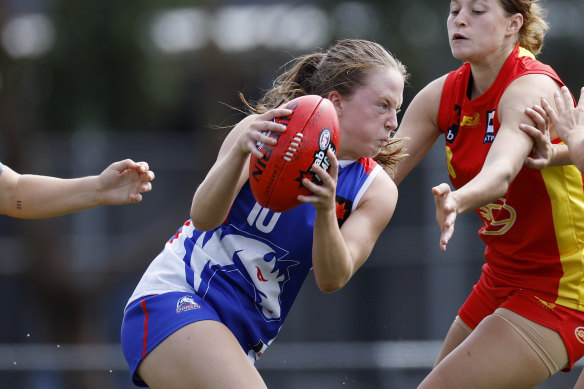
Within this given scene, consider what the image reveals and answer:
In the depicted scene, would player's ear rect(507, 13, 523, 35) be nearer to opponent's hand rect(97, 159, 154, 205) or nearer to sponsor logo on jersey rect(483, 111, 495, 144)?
sponsor logo on jersey rect(483, 111, 495, 144)

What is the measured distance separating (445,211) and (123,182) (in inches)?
55.9

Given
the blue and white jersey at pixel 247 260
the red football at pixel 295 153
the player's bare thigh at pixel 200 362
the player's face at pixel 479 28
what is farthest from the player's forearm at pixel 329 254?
the player's face at pixel 479 28

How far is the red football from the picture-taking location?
3018mm

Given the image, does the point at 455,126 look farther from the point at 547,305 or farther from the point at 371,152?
the point at 547,305

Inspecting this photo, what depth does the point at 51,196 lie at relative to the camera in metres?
3.75

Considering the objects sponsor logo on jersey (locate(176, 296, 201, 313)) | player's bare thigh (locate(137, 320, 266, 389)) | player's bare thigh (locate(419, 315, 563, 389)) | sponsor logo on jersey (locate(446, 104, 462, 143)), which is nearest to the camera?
player's bare thigh (locate(137, 320, 266, 389))

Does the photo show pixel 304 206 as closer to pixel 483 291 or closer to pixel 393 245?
pixel 483 291

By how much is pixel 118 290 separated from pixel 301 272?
8.65 m

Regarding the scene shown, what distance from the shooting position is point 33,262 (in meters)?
11.1

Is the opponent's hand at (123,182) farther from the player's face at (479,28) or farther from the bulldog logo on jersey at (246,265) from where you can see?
the player's face at (479,28)

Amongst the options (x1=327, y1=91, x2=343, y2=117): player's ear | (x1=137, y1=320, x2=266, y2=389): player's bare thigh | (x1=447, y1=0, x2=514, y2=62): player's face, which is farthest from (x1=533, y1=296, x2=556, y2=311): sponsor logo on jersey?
(x1=137, y1=320, x2=266, y2=389): player's bare thigh

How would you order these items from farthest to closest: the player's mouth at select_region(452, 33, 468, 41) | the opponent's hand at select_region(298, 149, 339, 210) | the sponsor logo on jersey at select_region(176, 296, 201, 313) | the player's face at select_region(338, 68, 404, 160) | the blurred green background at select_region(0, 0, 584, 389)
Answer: the blurred green background at select_region(0, 0, 584, 389) < the player's mouth at select_region(452, 33, 468, 41) < the player's face at select_region(338, 68, 404, 160) < the sponsor logo on jersey at select_region(176, 296, 201, 313) < the opponent's hand at select_region(298, 149, 339, 210)

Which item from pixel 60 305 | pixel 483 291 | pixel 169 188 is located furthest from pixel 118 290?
pixel 483 291

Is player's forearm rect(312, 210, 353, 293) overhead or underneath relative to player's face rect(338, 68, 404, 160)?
underneath
